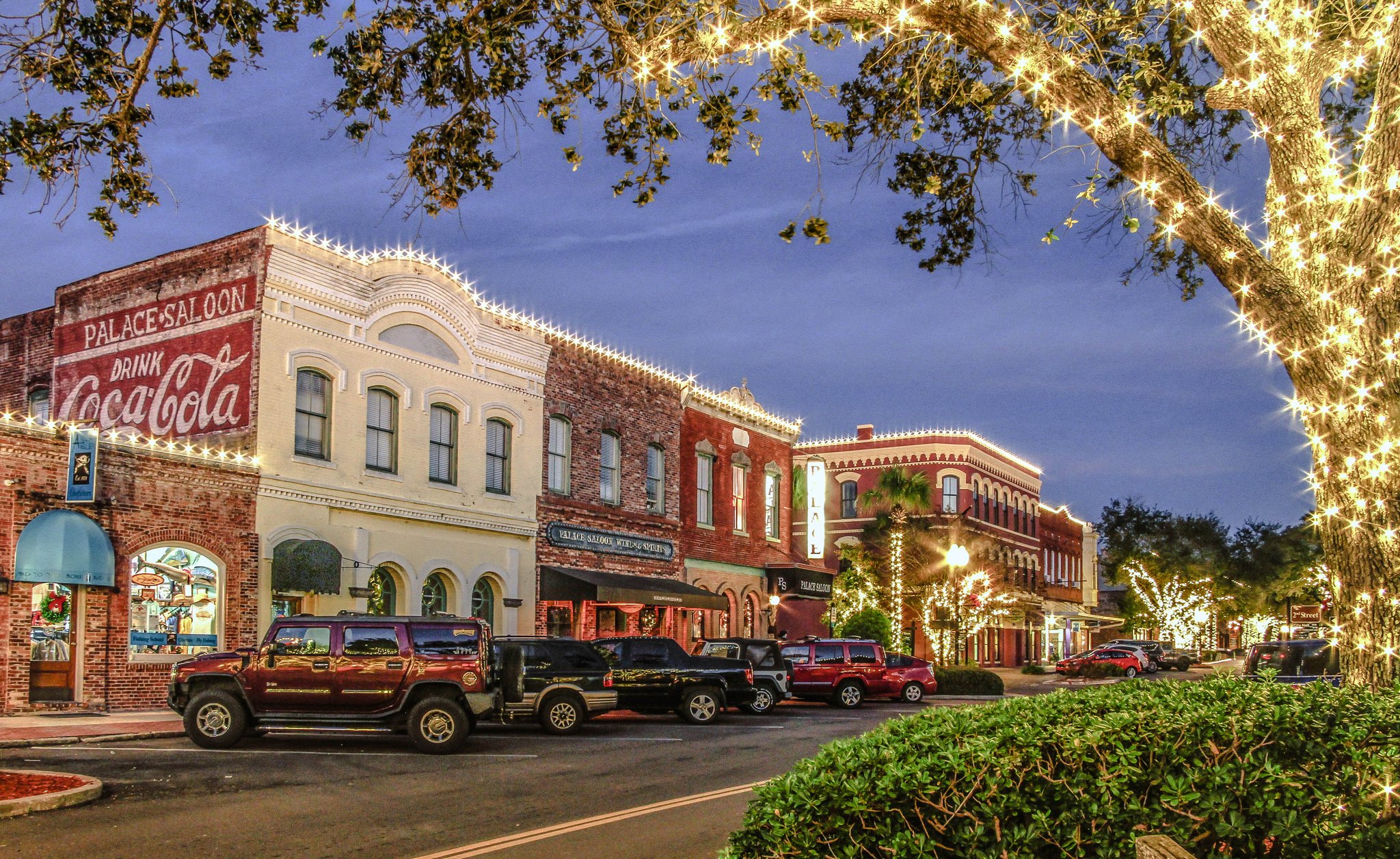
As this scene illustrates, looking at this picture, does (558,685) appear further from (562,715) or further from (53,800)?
(53,800)

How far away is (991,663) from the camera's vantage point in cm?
5928

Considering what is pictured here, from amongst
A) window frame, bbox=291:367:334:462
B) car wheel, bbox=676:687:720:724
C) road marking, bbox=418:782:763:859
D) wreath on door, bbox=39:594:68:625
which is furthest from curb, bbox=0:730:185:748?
road marking, bbox=418:782:763:859

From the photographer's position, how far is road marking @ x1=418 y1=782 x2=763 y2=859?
9.55 m

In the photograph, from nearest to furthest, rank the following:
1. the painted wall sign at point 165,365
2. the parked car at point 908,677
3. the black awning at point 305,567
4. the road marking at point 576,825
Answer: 1. the road marking at point 576,825
2. the black awning at point 305,567
3. the painted wall sign at point 165,365
4. the parked car at point 908,677

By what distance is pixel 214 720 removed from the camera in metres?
16.7

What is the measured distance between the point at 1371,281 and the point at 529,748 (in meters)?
13.2

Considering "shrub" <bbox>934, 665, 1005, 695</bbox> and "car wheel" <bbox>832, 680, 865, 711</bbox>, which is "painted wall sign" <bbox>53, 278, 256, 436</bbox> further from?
"shrub" <bbox>934, 665, 1005, 695</bbox>

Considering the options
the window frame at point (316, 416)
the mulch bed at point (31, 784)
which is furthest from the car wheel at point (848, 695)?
the mulch bed at point (31, 784)

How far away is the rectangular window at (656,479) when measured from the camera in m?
35.2

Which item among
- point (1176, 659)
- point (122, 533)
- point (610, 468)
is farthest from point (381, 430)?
point (1176, 659)

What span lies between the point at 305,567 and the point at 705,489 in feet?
54.8

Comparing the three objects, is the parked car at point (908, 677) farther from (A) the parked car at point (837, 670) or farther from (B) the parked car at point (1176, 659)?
(B) the parked car at point (1176, 659)

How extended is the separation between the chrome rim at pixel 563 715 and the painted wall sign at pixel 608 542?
10588 mm

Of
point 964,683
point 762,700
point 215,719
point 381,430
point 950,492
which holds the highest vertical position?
point 950,492
